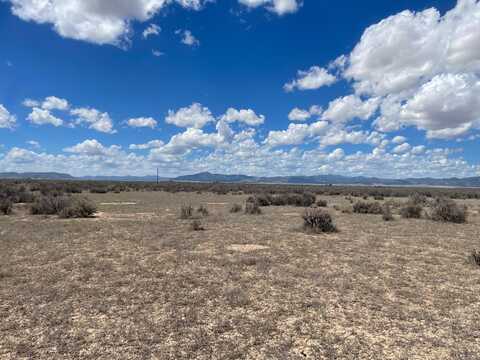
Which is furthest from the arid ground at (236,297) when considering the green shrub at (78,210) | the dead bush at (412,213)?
the dead bush at (412,213)

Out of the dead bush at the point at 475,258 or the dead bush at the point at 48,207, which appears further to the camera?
the dead bush at the point at 48,207

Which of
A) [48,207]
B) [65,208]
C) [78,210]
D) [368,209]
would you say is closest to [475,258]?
[368,209]

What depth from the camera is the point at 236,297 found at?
7.25 metres

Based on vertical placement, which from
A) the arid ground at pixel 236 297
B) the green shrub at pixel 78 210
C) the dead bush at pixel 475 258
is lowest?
the arid ground at pixel 236 297

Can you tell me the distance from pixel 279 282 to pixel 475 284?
15.6ft

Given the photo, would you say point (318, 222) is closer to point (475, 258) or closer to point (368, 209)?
point (475, 258)

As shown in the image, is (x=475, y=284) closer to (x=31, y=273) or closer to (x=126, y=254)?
(x=126, y=254)

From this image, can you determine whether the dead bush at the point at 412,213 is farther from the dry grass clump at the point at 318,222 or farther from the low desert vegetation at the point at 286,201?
the low desert vegetation at the point at 286,201

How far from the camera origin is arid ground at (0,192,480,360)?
17.1 feet

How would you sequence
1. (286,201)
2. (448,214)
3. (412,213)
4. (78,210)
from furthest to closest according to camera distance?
1. (286,201)
2. (412,213)
3. (78,210)
4. (448,214)

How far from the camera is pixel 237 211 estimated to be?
80.5 ft

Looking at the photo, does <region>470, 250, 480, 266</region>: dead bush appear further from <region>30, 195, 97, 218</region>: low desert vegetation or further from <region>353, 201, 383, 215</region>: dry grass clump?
<region>30, 195, 97, 218</region>: low desert vegetation

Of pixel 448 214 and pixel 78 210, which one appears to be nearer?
pixel 448 214

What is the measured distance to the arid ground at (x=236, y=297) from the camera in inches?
205
